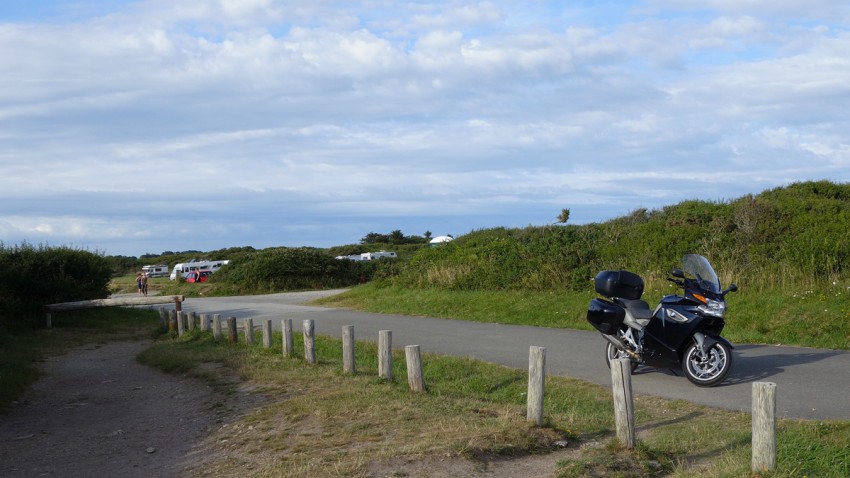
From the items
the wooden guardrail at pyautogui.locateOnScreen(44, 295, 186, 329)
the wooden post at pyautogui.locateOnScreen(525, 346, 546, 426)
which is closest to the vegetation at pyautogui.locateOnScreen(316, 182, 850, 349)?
the wooden guardrail at pyautogui.locateOnScreen(44, 295, 186, 329)

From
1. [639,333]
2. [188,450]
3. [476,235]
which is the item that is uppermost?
[476,235]

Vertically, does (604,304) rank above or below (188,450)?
above

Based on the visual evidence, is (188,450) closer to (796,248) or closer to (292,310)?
(796,248)

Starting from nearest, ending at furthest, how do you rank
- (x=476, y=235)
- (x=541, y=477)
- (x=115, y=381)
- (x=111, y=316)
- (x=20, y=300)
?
(x=541, y=477), (x=115, y=381), (x=20, y=300), (x=111, y=316), (x=476, y=235)

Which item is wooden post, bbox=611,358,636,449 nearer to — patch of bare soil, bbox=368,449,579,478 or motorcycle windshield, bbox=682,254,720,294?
patch of bare soil, bbox=368,449,579,478

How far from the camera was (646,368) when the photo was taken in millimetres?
12164

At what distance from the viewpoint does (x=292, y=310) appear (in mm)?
27406

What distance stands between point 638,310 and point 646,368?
1491mm

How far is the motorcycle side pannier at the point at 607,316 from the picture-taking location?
1103cm

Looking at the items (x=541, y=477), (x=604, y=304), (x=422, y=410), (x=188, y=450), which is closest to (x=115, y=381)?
(x=188, y=450)

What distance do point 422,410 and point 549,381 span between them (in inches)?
102

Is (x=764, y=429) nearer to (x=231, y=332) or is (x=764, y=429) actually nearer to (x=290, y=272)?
(x=231, y=332)

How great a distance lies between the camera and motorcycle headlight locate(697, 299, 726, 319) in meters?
10.4

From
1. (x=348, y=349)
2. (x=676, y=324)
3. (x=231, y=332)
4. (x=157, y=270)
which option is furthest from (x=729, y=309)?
(x=157, y=270)
